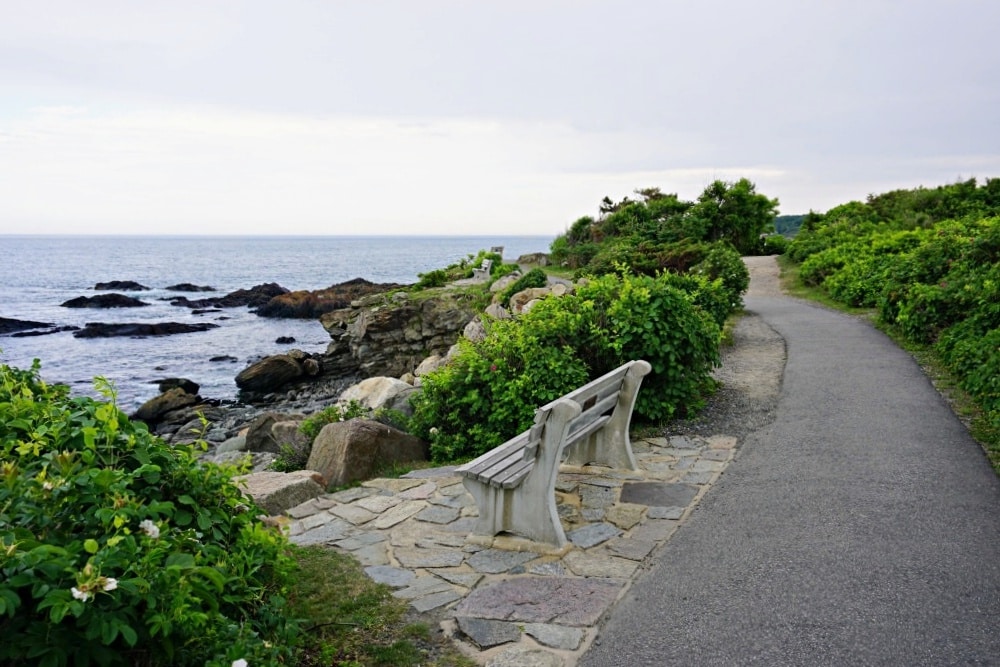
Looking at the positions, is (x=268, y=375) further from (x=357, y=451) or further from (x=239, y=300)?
(x=239, y=300)

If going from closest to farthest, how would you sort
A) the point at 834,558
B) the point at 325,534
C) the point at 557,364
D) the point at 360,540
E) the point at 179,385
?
the point at 834,558, the point at 360,540, the point at 325,534, the point at 557,364, the point at 179,385

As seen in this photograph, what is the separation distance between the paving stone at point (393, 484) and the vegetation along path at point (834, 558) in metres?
2.45

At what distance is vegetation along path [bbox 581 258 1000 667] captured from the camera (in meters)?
3.54

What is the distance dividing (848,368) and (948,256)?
5.02 meters

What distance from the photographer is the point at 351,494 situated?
624 centimetres

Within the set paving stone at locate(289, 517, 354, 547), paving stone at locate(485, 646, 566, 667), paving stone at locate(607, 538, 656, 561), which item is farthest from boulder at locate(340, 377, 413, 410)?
paving stone at locate(485, 646, 566, 667)

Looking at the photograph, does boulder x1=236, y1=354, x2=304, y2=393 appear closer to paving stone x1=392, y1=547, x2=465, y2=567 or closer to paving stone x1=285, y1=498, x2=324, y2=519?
paving stone x1=285, y1=498, x2=324, y2=519

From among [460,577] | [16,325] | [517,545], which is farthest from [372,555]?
[16,325]

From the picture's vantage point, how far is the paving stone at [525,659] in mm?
3463

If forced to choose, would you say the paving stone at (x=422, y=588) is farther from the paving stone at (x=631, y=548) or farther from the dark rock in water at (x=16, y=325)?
the dark rock in water at (x=16, y=325)

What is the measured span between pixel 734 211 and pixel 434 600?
28.6m

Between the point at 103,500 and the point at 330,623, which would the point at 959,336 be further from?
the point at 103,500

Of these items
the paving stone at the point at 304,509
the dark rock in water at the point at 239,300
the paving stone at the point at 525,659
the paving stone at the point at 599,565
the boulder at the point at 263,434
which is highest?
the paving stone at the point at 599,565

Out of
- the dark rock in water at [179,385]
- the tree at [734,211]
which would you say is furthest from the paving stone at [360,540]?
the tree at [734,211]
